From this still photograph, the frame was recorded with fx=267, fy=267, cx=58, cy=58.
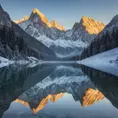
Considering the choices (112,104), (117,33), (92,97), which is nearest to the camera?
(112,104)

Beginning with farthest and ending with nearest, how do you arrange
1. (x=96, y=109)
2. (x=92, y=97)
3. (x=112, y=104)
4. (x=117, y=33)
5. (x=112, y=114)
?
(x=117, y=33) → (x=92, y=97) → (x=112, y=104) → (x=96, y=109) → (x=112, y=114)

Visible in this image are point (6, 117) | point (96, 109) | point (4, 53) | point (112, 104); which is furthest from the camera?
point (4, 53)

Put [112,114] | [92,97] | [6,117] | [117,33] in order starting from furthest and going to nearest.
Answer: [117,33] → [92,97] → [112,114] → [6,117]

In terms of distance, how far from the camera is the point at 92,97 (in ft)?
71.1

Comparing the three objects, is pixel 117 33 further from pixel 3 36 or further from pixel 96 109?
pixel 96 109

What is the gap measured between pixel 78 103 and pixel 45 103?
7.71 feet

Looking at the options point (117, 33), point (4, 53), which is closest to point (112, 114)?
point (4, 53)

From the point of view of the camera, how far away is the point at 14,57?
176625 mm

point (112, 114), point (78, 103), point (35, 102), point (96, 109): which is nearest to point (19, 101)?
point (35, 102)

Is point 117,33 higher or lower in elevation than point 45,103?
higher

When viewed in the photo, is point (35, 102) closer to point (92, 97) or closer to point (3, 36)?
point (92, 97)

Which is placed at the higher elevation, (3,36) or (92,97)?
(3,36)

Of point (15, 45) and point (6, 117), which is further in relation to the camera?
point (15, 45)

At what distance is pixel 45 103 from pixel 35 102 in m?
0.71
